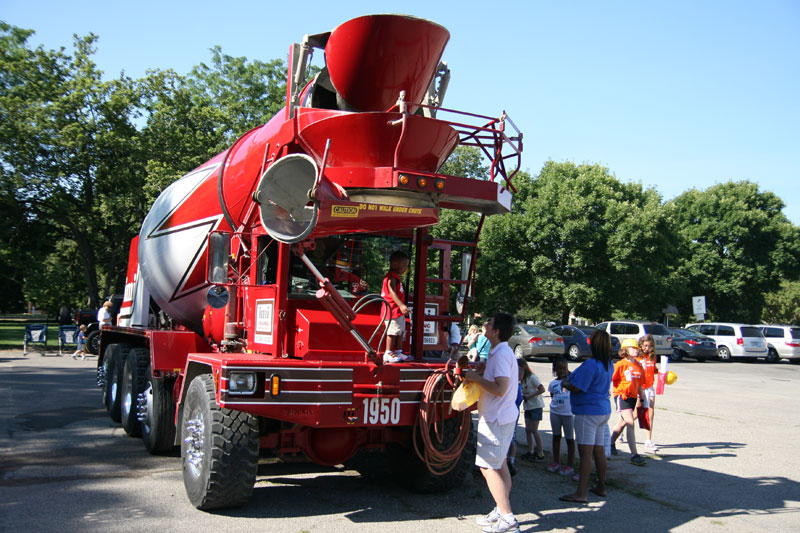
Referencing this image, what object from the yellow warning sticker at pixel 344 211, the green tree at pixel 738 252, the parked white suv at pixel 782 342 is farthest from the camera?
the green tree at pixel 738 252

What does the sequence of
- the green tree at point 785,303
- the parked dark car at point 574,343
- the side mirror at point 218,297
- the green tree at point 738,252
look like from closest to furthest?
the side mirror at point 218,297 < the parked dark car at point 574,343 < the green tree at point 738,252 < the green tree at point 785,303

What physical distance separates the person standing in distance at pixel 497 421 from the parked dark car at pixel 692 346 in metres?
26.4

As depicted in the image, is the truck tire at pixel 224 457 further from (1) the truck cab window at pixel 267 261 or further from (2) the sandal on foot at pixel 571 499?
(2) the sandal on foot at pixel 571 499

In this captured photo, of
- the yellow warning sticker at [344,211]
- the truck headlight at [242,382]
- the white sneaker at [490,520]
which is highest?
the yellow warning sticker at [344,211]

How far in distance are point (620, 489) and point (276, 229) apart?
4.60m

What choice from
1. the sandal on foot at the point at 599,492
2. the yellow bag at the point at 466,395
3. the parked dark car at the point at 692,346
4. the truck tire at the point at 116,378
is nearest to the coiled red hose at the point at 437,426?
the yellow bag at the point at 466,395

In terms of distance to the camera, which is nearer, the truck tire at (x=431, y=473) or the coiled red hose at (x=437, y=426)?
the coiled red hose at (x=437, y=426)

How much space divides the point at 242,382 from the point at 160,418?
3214 millimetres

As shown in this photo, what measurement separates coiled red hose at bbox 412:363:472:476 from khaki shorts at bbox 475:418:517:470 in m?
0.48

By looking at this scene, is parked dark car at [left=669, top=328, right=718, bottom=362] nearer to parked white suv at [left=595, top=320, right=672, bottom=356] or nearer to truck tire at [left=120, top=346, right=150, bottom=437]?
parked white suv at [left=595, top=320, right=672, bottom=356]

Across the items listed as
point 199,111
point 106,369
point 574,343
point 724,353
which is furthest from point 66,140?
point 724,353

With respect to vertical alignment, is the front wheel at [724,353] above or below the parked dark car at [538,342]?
below

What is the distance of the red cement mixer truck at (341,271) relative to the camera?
4977 millimetres

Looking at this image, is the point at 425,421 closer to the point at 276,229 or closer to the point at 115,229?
the point at 276,229
